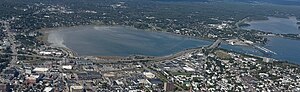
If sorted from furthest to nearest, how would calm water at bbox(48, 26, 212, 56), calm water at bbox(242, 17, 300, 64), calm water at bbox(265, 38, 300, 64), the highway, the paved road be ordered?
calm water at bbox(242, 17, 300, 64) < the highway < calm water at bbox(265, 38, 300, 64) < calm water at bbox(48, 26, 212, 56) < the paved road

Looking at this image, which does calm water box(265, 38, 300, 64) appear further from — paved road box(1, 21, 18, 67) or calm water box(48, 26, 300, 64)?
paved road box(1, 21, 18, 67)

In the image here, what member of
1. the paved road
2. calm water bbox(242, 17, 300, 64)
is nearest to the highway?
calm water bbox(242, 17, 300, 64)

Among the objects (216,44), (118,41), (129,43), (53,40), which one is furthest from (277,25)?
(53,40)

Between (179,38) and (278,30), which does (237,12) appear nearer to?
(278,30)

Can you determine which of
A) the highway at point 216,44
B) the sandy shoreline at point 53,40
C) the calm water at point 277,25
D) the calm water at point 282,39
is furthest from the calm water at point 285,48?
the sandy shoreline at point 53,40

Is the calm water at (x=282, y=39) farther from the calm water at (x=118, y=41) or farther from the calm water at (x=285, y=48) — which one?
the calm water at (x=118, y=41)

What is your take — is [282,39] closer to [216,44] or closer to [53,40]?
[216,44]
